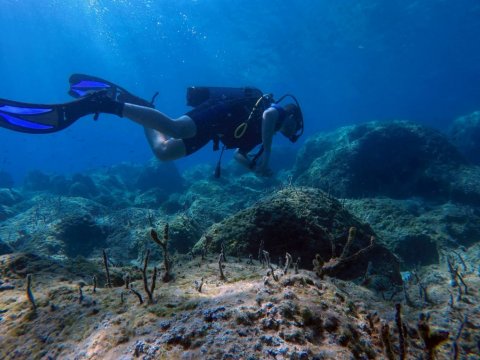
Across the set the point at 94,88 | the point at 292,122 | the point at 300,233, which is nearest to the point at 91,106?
the point at 94,88

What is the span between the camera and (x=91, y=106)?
489cm

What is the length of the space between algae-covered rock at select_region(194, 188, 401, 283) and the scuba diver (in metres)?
1.02

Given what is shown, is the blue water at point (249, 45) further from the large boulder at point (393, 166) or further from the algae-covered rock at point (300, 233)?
the algae-covered rock at point (300, 233)

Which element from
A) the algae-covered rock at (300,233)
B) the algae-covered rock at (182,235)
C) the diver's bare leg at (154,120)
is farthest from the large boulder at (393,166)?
the diver's bare leg at (154,120)

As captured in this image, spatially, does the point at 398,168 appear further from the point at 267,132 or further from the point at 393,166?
the point at 267,132

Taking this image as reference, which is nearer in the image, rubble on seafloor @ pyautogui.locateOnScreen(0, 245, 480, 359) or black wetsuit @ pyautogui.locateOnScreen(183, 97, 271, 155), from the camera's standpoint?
rubble on seafloor @ pyautogui.locateOnScreen(0, 245, 480, 359)

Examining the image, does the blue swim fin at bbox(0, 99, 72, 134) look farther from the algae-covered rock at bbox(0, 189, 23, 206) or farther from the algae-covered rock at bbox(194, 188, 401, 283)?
the algae-covered rock at bbox(0, 189, 23, 206)

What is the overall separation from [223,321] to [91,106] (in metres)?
4.56

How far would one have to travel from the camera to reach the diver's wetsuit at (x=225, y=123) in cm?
541

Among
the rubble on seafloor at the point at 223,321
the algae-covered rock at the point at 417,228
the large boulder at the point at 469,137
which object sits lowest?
the rubble on seafloor at the point at 223,321

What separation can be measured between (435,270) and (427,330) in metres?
4.37

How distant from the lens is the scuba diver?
481 centimetres

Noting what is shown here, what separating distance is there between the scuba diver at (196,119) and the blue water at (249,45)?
33326mm

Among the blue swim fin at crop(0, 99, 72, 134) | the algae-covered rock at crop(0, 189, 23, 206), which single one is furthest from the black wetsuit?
the algae-covered rock at crop(0, 189, 23, 206)
